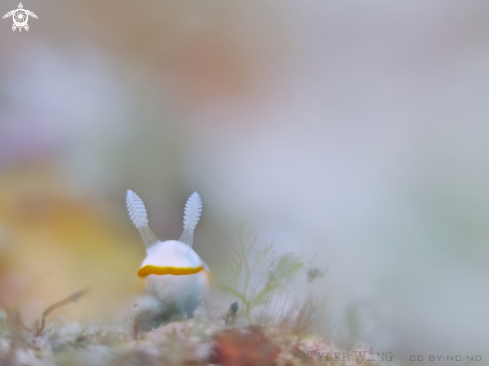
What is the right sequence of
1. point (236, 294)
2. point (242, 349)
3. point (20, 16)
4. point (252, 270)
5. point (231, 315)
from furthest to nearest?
point (20, 16) → point (252, 270) → point (236, 294) → point (231, 315) → point (242, 349)

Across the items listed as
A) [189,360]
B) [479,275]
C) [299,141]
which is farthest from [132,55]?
[479,275]

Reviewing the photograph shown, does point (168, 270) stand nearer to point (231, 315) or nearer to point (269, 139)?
point (231, 315)

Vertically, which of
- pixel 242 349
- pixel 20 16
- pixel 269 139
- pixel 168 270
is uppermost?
pixel 20 16

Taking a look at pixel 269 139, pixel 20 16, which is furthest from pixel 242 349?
pixel 20 16

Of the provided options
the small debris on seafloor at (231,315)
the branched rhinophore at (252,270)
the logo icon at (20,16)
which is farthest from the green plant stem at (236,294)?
the logo icon at (20,16)

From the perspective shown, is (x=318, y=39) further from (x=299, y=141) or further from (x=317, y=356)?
(x=317, y=356)

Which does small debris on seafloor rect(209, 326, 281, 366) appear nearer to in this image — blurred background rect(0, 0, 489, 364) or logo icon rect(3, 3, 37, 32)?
blurred background rect(0, 0, 489, 364)
